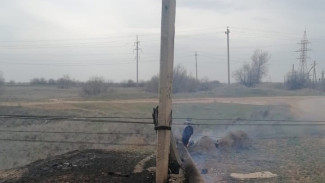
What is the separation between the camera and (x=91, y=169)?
6.83 meters

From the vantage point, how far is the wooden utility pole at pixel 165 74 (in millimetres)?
5289

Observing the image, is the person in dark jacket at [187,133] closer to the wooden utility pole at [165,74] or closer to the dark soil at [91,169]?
the dark soil at [91,169]

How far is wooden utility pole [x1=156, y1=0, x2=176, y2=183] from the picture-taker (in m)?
5.29

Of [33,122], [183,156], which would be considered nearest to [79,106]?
[33,122]

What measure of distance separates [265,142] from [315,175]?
629cm

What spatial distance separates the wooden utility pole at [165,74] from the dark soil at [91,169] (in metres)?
0.94

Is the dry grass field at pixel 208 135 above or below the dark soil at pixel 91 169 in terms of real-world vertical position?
below

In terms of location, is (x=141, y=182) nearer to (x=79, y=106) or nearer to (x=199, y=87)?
(x=79, y=106)

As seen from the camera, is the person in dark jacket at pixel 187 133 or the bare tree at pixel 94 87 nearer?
the person in dark jacket at pixel 187 133

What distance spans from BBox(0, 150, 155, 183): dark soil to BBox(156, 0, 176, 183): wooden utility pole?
0.94 metres

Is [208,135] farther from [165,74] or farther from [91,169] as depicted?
[165,74]

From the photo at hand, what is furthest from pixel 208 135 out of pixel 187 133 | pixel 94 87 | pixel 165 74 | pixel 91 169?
pixel 94 87

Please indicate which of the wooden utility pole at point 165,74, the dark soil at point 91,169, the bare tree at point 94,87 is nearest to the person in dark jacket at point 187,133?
the dark soil at point 91,169

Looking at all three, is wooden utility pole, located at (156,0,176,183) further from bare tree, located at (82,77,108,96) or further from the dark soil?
bare tree, located at (82,77,108,96)
